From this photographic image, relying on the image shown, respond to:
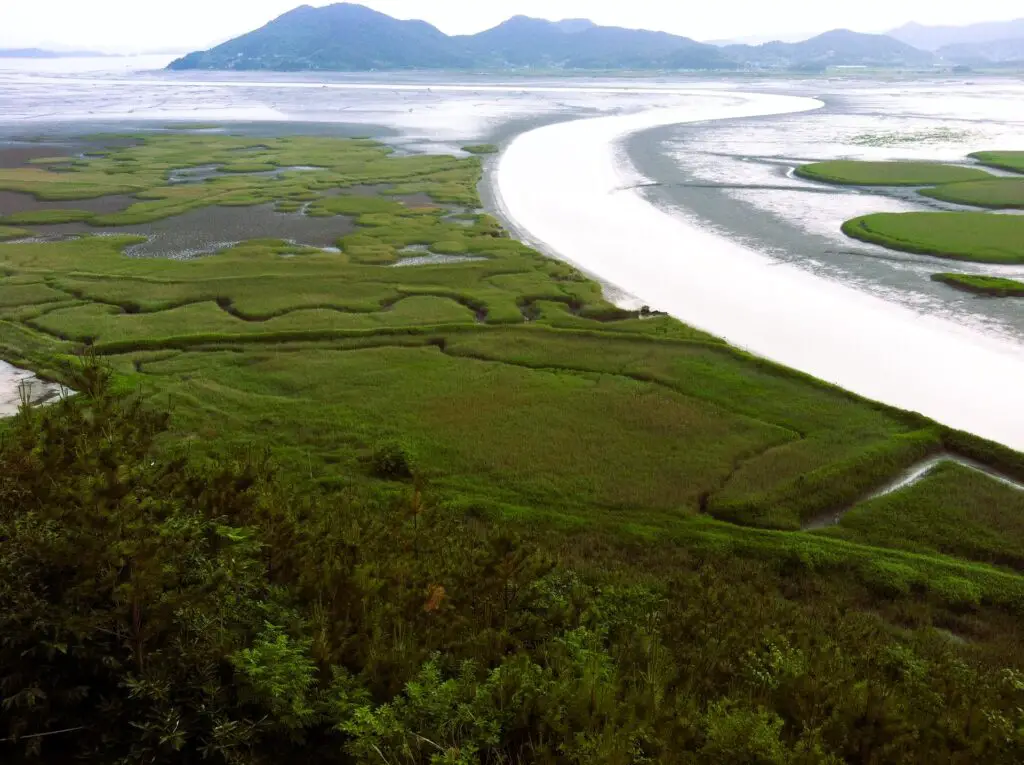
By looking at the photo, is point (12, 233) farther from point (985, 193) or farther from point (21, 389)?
point (985, 193)

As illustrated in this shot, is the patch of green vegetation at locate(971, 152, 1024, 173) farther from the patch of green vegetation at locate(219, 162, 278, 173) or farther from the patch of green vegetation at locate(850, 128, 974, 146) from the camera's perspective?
the patch of green vegetation at locate(219, 162, 278, 173)

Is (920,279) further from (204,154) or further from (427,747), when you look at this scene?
(204,154)

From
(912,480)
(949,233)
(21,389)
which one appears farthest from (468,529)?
(949,233)

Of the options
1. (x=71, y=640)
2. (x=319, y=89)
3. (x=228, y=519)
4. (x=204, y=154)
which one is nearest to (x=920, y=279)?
(x=228, y=519)

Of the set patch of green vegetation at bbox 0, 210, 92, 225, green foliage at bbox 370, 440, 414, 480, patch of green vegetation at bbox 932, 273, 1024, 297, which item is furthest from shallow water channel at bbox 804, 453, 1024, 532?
patch of green vegetation at bbox 0, 210, 92, 225

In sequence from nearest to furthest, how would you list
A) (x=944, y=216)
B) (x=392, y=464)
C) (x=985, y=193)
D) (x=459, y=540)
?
(x=459, y=540)
(x=392, y=464)
(x=944, y=216)
(x=985, y=193)
